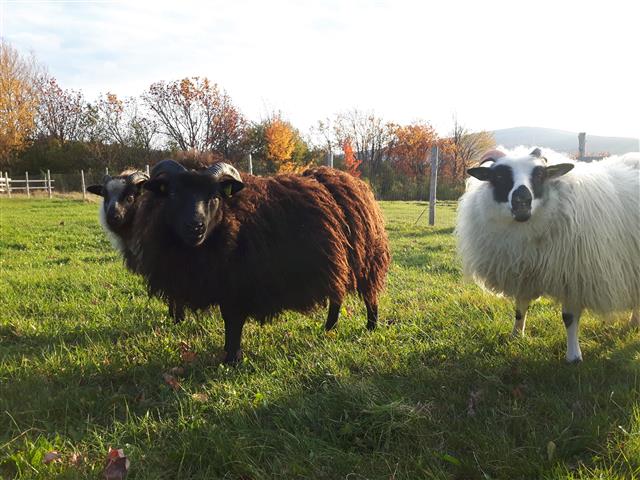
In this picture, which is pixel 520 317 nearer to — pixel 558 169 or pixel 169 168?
pixel 558 169

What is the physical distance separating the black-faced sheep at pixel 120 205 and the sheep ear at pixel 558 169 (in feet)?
14.0

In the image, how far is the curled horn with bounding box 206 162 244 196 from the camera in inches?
136

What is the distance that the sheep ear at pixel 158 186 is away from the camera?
11.1ft

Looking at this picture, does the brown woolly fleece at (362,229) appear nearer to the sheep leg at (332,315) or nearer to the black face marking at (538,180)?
the sheep leg at (332,315)

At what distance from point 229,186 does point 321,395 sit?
6.01 feet

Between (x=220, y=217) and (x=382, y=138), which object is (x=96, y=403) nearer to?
(x=220, y=217)

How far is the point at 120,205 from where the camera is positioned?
5.04m

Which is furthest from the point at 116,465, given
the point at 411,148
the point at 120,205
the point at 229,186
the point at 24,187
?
the point at 411,148

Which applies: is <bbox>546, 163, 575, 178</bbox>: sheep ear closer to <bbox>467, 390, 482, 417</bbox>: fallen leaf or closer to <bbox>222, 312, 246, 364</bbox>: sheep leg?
<bbox>467, 390, 482, 417</bbox>: fallen leaf

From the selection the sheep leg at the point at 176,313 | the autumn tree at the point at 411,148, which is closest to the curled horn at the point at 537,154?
the sheep leg at the point at 176,313

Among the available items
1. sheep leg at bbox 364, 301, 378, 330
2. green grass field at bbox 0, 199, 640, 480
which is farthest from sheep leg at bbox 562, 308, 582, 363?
sheep leg at bbox 364, 301, 378, 330

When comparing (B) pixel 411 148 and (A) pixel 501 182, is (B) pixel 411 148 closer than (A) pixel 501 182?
No

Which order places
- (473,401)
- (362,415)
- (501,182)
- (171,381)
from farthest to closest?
1. (501,182)
2. (171,381)
3. (473,401)
4. (362,415)

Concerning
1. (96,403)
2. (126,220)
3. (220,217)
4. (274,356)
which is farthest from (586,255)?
(126,220)
